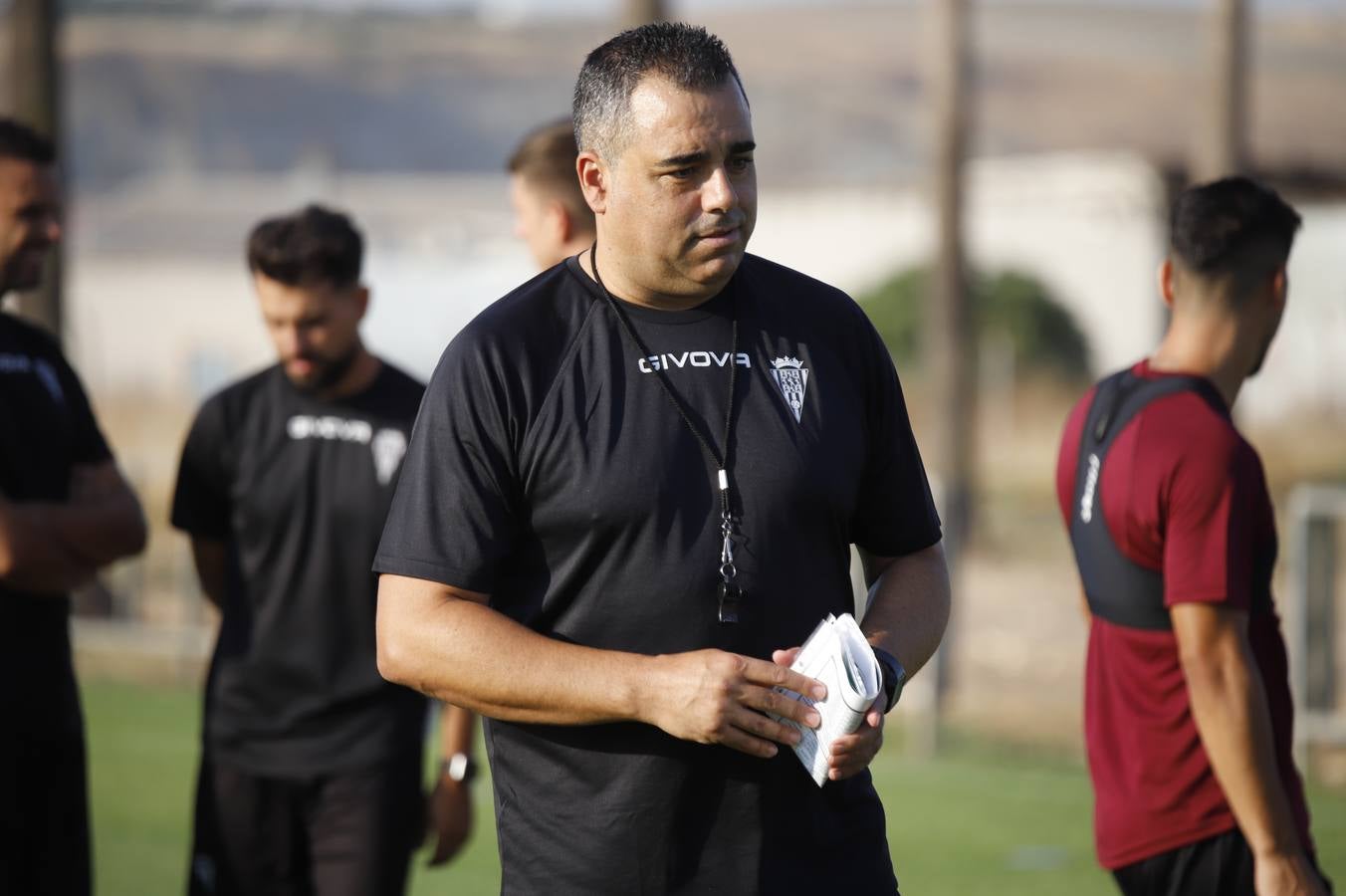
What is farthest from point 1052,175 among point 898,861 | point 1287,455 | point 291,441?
point 291,441

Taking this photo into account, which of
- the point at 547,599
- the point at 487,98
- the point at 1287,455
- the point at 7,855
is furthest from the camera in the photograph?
the point at 487,98

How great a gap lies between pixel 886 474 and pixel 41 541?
234 cm

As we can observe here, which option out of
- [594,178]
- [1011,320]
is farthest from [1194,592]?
[1011,320]

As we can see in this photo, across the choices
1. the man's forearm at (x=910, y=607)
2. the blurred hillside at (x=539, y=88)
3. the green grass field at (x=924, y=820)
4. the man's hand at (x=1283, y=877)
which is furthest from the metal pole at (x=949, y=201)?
the blurred hillside at (x=539, y=88)

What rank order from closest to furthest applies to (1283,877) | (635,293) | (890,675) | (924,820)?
(890,675) < (635,293) < (1283,877) < (924,820)

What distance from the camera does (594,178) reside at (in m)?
3.31

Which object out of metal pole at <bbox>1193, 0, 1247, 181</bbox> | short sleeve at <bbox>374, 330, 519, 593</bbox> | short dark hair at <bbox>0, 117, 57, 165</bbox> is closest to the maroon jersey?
short sleeve at <bbox>374, 330, 519, 593</bbox>

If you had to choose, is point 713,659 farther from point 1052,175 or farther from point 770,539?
point 1052,175

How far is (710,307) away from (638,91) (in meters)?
0.42

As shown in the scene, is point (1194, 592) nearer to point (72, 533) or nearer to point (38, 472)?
point (72, 533)

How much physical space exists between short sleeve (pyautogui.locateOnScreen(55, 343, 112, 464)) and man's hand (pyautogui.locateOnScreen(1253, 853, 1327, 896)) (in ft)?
10.6

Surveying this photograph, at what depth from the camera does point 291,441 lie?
542cm

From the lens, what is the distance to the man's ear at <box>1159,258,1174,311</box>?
14.1ft

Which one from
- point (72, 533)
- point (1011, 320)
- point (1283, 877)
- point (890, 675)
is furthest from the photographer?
point (1011, 320)
